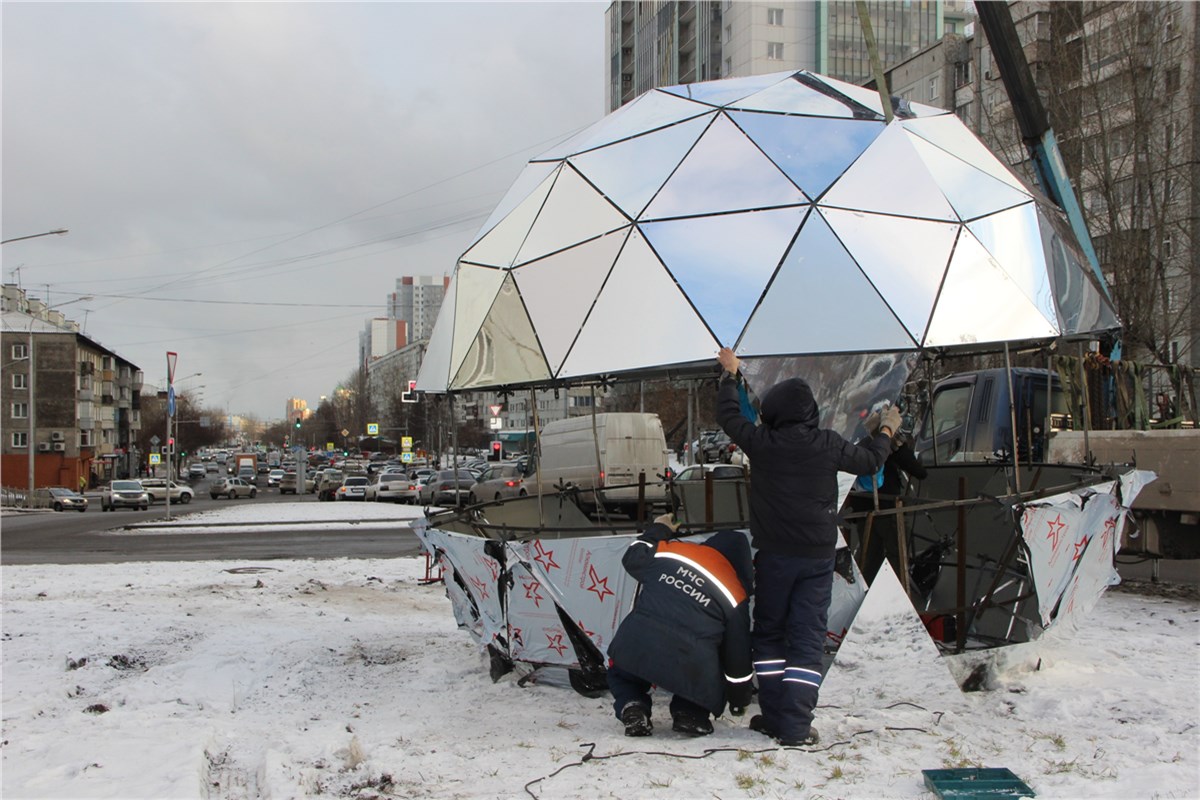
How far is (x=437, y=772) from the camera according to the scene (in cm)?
453

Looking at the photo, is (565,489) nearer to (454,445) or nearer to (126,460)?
(454,445)

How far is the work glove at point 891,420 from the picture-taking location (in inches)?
208

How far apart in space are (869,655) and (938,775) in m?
1.23

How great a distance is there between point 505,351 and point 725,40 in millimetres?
68792

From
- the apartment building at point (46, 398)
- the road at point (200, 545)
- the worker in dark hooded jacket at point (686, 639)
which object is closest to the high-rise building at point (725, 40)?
A: the apartment building at point (46, 398)

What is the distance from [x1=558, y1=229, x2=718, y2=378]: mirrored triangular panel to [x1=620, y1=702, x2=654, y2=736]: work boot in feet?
6.75

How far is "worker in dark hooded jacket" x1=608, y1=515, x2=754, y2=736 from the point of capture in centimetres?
484

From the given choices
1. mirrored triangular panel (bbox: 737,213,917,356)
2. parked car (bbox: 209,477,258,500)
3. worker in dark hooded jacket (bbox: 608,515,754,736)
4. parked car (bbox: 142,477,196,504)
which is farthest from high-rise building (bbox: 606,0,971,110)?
worker in dark hooded jacket (bbox: 608,515,754,736)

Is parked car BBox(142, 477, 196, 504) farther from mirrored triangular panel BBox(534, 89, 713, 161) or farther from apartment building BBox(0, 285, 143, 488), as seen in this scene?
mirrored triangular panel BBox(534, 89, 713, 161)

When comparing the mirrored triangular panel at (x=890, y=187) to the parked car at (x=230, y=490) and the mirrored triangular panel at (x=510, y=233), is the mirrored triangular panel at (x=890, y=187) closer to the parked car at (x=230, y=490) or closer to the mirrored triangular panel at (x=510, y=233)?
the mirrored triangular panel at (x=510, y=233)

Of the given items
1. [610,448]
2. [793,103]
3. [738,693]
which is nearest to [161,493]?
[610,448]

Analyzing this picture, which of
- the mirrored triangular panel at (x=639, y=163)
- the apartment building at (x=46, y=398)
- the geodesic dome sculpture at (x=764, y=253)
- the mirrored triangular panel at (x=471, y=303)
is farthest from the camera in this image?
the apartment building at (x=46, y=398)

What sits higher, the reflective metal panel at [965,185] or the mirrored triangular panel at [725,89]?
the mirrored triangular panel at [725,89]

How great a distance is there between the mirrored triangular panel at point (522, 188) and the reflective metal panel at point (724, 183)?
148cm
